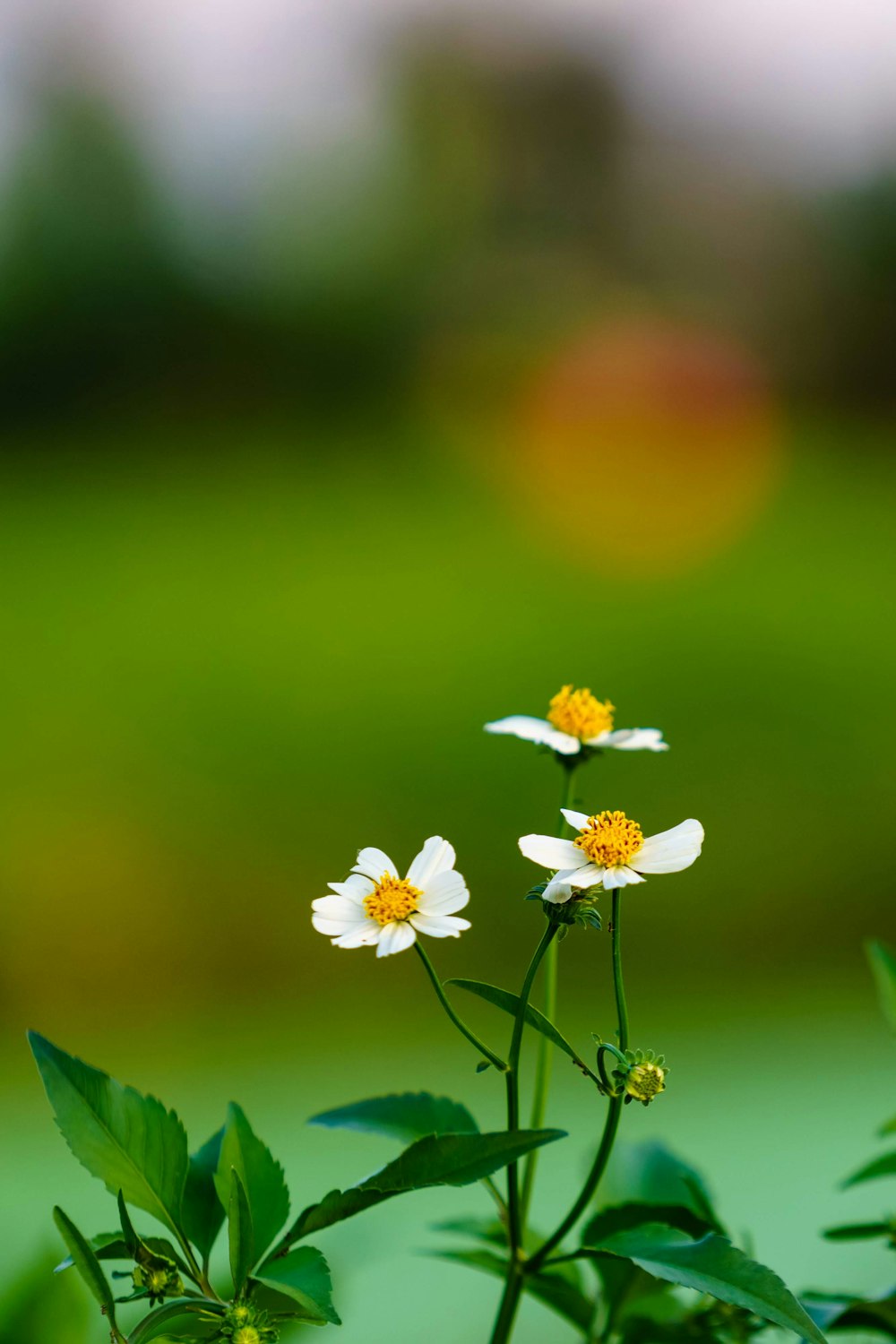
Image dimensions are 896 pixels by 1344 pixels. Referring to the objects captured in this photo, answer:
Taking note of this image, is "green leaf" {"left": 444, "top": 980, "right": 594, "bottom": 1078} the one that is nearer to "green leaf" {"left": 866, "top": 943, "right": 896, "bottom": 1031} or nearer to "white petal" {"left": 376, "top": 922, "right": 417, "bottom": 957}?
"white petal" {"left": 376, "top": 922, "right": 417, "bottom": 957}

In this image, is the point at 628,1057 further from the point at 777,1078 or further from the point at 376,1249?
the point at 777,1078

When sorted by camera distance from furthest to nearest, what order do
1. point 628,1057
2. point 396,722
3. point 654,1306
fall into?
point 396,722
point 654,1306
point 628,1057

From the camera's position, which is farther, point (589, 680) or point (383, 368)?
point (383, 368)

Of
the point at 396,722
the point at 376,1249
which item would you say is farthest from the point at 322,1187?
the point at 396,722

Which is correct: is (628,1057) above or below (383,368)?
below

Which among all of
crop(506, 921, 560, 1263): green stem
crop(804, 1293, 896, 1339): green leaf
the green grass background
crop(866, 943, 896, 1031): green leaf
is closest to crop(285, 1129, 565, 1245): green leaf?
crop(506, 921, 560, 1263): green stem

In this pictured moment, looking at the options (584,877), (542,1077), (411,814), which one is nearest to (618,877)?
(584,877)

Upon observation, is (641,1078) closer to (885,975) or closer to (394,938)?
(394,938)

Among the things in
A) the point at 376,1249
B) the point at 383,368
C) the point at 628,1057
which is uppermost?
the point at 383,368
